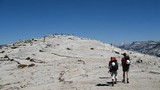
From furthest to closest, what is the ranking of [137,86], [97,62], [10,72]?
[97,62]
[10,72]
[137,86]

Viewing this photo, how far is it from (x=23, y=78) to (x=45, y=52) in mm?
14990

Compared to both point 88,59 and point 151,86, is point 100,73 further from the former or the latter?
point 88,59

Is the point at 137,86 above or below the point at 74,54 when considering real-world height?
below

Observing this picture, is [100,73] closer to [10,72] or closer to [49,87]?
[49,87]

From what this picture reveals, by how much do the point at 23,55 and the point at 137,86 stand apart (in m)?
26.5

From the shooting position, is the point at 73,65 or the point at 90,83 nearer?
the point at 90,83

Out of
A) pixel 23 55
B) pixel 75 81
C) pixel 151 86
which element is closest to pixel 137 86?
pixel 151 86

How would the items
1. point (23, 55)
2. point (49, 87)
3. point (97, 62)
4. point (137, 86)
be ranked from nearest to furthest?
point (137, 86) < point (49, 87) < point (97, 62) < point (23, 55)

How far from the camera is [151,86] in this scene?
77.5 feet

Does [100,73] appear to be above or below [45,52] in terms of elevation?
below

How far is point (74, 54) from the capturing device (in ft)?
152

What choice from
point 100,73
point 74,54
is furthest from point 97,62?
point 100,73

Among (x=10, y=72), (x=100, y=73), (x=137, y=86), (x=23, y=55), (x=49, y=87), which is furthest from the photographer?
(x=23, y=55)

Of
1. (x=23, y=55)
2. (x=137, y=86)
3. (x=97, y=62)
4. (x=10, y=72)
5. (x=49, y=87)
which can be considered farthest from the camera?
(x=23, y=55)
